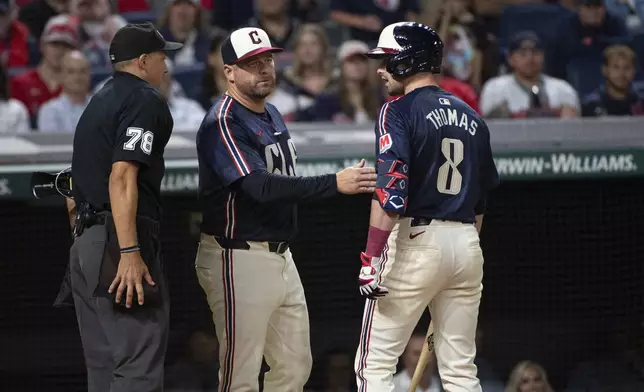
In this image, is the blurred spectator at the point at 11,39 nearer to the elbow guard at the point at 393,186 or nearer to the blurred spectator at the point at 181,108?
the blurred spectator at the point at 181,108

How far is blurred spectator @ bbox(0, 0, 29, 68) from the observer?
23.0 feet

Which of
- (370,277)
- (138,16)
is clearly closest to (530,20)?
(138,16)

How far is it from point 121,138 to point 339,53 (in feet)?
11.7

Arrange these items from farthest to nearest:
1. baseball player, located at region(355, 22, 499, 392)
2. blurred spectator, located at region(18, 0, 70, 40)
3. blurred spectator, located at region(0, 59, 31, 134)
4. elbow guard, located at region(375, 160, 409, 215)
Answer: blurred spectator, located at region(18, 0, 70, 40)
blurred spectator, located at region(0, 59, 31, 134)
baseball player, located at region(355, 22, 499, 392)
elbow guard, located at region(375, 160, 409, 215)

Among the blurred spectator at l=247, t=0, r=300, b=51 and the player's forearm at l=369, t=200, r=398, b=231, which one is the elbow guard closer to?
the player's forearm at l=369, t=200, r=398, b=231

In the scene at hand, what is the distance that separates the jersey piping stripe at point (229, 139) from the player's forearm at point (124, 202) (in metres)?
0.44

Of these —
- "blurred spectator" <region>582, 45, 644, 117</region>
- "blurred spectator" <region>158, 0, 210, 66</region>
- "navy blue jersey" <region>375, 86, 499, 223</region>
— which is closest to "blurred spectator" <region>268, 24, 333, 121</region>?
"blurred spectator" <region>158, 0, 210, 66</region>

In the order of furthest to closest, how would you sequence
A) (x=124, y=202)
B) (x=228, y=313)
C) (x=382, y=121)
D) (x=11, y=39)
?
(x=11, y=39) < (x=228, y=313) < (x=382, y=121) < (x=124, y=202)

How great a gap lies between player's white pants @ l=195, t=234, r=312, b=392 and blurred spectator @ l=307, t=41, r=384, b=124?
2471 millimetres

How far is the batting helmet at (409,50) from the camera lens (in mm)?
3799

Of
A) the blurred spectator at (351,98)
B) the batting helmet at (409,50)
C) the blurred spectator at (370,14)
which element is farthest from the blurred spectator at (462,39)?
the batting helmet at (409,50)

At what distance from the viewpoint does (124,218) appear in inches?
138

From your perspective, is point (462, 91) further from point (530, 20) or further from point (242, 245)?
point (242, 245)

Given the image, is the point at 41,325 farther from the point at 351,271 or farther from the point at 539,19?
the point at 539,19
